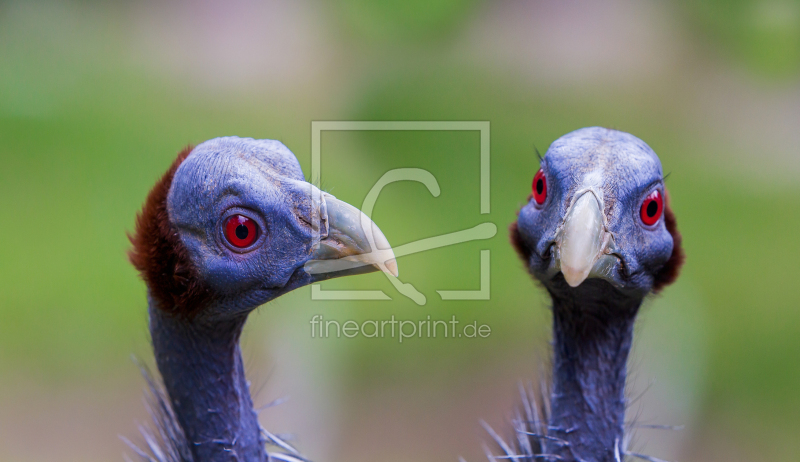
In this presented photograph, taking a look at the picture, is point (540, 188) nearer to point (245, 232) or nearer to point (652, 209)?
point (652, 209)

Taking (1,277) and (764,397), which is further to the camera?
(764,397)

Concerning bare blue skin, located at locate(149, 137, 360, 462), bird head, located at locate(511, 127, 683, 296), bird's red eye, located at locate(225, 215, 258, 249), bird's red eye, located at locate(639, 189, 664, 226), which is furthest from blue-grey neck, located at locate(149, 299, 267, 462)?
bird's red eye, located at locate(639, 189, 664, 226)

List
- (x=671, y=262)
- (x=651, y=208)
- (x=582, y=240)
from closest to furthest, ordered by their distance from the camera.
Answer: (x=582, y=240)
(x=651, y=208)
(x=671, y=262)

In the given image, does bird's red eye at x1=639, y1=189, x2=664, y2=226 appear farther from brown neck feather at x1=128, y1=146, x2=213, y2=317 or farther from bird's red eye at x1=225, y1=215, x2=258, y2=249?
brown neck feather at x1=128, y1=146, x2=213, y2=317

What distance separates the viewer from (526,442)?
1.51 meters

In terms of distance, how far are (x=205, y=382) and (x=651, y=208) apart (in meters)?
1.00

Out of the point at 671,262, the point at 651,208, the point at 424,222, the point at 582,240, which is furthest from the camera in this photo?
the point at 424,222

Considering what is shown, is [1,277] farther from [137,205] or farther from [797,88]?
[797,88]

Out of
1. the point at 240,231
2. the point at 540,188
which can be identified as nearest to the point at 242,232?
the point at 240,231

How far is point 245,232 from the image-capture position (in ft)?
3.61

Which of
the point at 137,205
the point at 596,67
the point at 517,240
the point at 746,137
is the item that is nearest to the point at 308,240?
the point at 517,240

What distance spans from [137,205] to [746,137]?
140 inches

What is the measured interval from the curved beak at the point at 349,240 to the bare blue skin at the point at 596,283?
335 mm

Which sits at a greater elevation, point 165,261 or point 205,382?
point 165,261
